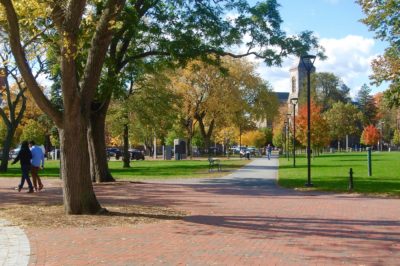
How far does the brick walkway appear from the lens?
7.68m

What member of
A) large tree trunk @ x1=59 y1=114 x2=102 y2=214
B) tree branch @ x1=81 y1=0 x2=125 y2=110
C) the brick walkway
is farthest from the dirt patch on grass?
tree branch @ x1=81 y1=0 x2=125 y2=110

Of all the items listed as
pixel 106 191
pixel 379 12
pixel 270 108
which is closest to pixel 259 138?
pixel 270 108

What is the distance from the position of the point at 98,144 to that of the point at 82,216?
1140 centimetres

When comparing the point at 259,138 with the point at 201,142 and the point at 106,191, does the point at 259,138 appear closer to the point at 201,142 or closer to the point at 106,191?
the point at 201,142

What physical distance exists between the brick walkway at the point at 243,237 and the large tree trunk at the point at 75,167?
195 cm

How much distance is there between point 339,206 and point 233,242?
6.60m

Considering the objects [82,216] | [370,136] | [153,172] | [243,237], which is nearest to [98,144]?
[153,172]

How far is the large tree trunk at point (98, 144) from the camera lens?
22781 mm

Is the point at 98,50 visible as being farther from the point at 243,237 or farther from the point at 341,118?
the point at 341,118

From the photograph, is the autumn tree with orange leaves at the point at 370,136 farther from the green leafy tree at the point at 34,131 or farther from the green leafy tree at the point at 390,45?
the green leafy tree at the point at 390,45

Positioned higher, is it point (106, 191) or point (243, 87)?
point (243, 87)

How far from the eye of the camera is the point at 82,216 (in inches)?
464

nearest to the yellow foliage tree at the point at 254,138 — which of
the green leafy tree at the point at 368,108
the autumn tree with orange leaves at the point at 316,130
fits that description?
the autumn tree with orange leaves at the point at 316,130

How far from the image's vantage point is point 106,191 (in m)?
A: 19.1
